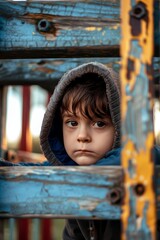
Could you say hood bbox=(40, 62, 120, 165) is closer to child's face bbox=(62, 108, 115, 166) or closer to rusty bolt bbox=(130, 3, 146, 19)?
child's face bbox=(62, 108, 115, 166)

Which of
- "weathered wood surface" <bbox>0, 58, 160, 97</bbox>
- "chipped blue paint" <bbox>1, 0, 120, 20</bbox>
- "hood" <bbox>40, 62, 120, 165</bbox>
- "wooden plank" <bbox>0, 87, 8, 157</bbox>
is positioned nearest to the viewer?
"chipped blue paint" <bbox>1, 0, 120, 20</bbox>

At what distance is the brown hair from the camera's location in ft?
8.76

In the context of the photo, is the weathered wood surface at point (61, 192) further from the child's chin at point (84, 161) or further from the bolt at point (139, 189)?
the child's chin at point (84, 161)

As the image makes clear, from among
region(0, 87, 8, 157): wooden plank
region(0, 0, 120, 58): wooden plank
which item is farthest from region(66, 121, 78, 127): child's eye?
region(0, 87, 8, 157): wooden plank

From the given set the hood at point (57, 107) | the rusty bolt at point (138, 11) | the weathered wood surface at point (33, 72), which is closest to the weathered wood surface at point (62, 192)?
the rusty bolt at point (138, 11)

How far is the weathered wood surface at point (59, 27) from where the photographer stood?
2266 millimetres

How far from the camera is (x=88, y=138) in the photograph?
103 inches

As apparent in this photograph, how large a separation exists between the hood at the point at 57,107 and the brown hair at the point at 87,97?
0.18 ft

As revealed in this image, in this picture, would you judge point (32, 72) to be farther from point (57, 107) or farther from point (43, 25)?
point (43, 25)

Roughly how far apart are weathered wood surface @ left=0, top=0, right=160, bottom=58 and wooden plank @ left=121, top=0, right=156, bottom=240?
447 mm

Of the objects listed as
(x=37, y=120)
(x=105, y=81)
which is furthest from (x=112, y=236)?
(x=37, y=120)

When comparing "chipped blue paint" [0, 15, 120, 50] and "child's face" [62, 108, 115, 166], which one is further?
"child's face" [62, 108, 115, 166]

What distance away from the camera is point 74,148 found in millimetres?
2676

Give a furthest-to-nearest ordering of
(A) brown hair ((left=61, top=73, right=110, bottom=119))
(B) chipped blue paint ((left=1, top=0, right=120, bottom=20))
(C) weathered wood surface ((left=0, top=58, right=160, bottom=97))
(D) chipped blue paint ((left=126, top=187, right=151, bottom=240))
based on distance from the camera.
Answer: (C) weathered wood surface ((left=0, top=58, right=160, bottom=97)), (A) brown hair ((left=61, top=73, right=110, bottom=119)), (B) chipped blue paint ((left=1, top=0, right=120, bottom=20)), (D) chipped blue paint ((left=126, top=187, right=151, bottom=240))
